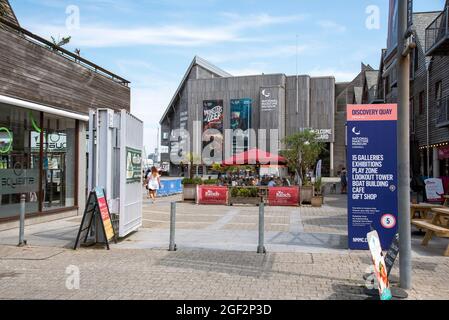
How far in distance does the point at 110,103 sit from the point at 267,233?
7836mm

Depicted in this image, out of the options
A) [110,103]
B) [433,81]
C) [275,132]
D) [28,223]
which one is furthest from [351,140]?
[275,132]

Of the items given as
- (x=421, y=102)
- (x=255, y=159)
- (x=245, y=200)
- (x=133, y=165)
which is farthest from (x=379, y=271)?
(x=421, y=102)

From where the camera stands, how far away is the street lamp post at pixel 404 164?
18.7ft

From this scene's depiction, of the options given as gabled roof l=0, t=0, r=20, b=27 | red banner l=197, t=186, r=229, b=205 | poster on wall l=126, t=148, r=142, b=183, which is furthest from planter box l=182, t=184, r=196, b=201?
gabled roof l=0, t=0, r=20, b=27

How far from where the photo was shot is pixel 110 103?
604 inches

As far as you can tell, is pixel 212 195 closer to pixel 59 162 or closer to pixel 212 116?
pixel 59 162

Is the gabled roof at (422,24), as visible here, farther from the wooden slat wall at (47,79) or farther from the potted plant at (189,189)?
the wooden slat wall at (47,79)

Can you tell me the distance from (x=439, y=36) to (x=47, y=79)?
625 inches

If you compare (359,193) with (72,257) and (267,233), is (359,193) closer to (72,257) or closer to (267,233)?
(267,233)

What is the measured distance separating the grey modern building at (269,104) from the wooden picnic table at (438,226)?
44.5 meters

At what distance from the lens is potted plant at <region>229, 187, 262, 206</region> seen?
1827cm

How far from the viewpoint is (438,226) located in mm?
8883

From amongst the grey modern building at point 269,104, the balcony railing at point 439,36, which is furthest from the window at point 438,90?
the grey modern building at point 269,104
